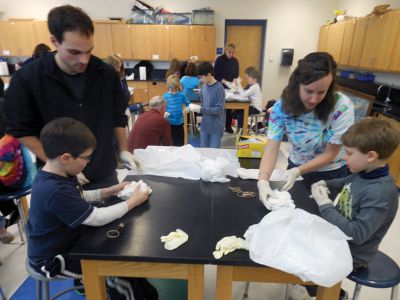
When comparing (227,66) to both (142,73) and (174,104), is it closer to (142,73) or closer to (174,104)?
(142,73)

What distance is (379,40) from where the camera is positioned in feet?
13.2

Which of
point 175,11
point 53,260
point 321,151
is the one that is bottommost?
point 53,260

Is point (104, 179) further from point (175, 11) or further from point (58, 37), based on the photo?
point (175, 11)

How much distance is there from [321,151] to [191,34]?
538 cm

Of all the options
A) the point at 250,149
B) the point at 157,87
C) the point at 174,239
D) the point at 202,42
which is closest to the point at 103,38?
the point at 157,87

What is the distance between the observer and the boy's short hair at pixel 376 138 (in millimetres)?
1055

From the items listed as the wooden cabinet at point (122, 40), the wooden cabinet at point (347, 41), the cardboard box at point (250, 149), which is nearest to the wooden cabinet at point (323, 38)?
the wooden cabinet at point (347, 41)

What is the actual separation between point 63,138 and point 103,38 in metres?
6.06

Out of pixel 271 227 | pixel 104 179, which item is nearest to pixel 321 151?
pixel 271 227

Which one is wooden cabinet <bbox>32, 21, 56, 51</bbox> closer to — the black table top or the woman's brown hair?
the black table top

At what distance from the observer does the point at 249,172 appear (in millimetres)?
1556

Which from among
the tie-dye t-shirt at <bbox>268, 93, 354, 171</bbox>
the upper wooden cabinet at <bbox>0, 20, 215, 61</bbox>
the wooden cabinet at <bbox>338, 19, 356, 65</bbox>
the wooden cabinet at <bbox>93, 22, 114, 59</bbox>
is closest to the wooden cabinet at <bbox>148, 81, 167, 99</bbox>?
the upper wooden cabinet at <bbox>0, 20, 215, 61</bbox>

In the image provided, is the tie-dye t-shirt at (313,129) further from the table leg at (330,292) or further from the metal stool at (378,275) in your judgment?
the table leg at (330,292)

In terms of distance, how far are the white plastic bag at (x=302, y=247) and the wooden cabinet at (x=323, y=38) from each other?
5.89 meters
